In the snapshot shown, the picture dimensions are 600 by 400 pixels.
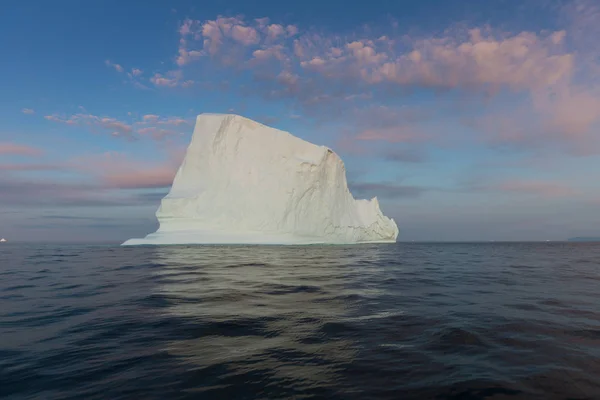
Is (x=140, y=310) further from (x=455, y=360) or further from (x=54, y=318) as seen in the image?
(x=455, y=360)

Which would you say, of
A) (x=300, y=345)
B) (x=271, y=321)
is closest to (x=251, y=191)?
(x=271, y=321)

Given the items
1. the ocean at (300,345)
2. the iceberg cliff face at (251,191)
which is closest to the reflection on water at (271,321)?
the ocean at (300,345)

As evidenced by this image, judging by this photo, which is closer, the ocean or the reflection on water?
the ocean

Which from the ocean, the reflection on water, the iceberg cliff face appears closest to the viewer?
the ocean

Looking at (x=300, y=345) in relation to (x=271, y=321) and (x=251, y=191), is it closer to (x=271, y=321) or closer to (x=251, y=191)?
(x=271, y=321)

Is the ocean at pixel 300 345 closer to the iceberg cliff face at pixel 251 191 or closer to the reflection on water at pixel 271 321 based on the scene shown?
the reflection on water at pixel 271 321

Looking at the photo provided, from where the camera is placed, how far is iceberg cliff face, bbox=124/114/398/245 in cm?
4050

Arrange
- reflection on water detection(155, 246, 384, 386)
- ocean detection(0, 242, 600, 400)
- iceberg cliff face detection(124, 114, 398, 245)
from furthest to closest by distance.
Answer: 1. iceberg cliff face detection(124, 114, 398, 245)
2. reflection on water detection(155, 246, 384, 386)
3. ocean detection(0, 242, 600, 400)

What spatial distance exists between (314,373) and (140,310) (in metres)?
4.55

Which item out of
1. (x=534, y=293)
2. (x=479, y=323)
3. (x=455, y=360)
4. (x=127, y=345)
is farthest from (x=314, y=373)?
(x=534, y=293)

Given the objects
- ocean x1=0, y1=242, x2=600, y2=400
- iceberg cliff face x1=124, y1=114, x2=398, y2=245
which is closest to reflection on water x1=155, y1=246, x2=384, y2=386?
ocean x1=0, y1=242, x2=600, y2=400

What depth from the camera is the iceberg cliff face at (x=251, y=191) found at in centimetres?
4050

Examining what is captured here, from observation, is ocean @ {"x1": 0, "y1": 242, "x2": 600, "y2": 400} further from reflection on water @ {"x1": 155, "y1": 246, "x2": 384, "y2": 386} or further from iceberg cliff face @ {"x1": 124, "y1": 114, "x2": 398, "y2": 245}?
iceberg cliff face @ {"x1": 124, "y1": 114, "x2": 398, "y2": 245}

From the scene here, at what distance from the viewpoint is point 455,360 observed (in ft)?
12.7
